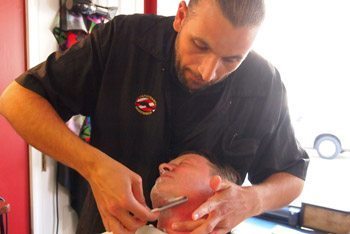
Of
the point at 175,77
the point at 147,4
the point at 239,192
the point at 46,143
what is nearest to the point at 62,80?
the point at 46,143

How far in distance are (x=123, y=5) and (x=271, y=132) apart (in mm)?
2074

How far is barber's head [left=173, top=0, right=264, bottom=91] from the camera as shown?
89 centimetres

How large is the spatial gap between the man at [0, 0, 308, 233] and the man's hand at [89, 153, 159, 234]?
6.2 inches

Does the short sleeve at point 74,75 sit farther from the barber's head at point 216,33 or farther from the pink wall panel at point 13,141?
the pink wall panel at point 13,141

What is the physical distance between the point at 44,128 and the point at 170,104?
422 millimetres

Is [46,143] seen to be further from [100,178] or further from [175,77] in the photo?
[175,77]

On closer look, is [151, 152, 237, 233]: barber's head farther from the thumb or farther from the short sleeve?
the short sleeve

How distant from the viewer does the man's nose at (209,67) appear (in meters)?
0.95

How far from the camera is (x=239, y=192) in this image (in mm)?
977

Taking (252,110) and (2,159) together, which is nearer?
(252,110)

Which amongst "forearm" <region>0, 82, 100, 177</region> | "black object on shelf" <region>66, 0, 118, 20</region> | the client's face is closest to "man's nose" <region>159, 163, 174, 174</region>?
the client's face

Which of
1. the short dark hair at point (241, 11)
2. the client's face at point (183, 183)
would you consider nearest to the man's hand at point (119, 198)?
the client's face at point (183, 183)

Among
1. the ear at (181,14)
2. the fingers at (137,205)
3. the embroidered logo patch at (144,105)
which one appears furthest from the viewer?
the embroidered logo patch at (144,105)

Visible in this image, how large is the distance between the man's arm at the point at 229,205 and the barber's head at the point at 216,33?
326mm
